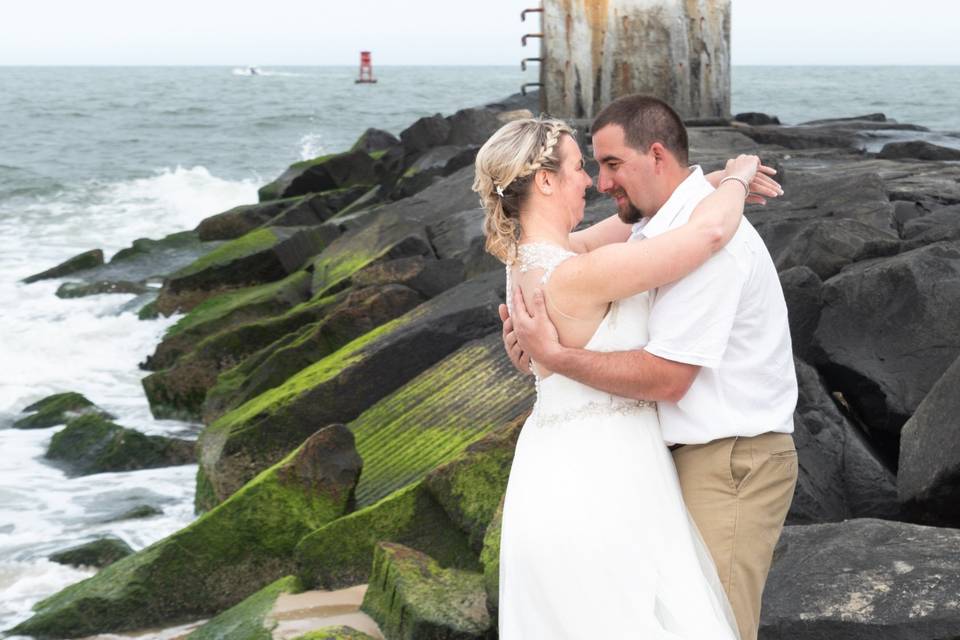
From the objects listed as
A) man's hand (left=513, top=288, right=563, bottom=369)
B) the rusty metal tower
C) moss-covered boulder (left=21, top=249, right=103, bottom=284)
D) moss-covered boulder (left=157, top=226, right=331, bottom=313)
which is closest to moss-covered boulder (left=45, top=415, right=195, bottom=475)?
moss-covered boulder (left=157, top=226, right=331, bottom=313)

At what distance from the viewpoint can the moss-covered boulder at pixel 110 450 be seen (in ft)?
27.5

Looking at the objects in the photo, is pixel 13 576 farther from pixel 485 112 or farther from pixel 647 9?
pixel 485 112

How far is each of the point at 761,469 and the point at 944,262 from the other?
10.7ft

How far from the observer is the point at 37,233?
21.8 metres

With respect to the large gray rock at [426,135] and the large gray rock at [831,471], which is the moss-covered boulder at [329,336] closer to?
the large gray rock at [831,471]

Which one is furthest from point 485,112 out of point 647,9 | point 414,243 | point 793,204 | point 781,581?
point 781,581

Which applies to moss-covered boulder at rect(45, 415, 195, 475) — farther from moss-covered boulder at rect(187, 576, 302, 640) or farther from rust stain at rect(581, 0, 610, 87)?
rust stain at rect(581, 0, 610, 87)

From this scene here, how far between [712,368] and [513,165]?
2.19ft

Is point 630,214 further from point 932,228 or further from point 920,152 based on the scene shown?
point 920,152

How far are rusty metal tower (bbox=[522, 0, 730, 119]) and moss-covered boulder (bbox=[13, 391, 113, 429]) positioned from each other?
632cm

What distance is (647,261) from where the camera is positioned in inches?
119

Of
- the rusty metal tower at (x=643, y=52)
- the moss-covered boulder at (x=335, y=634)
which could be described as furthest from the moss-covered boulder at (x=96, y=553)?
the rusty metal tower at (x=643, y=52)

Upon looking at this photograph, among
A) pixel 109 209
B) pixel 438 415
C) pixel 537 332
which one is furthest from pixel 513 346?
pixel 109 209

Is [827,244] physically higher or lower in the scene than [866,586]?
higher
